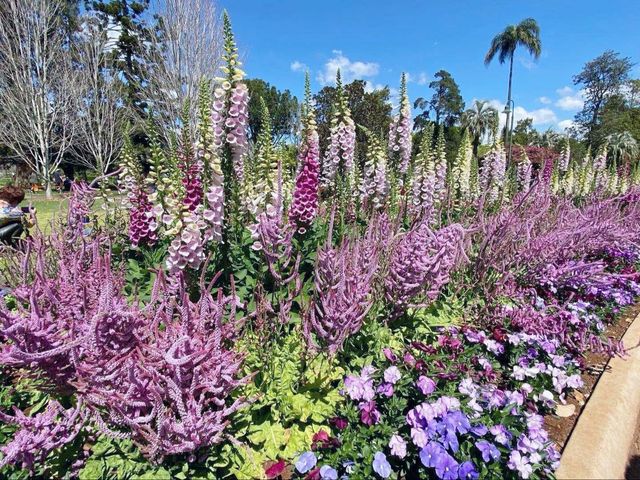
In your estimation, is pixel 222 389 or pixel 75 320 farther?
pixel 75 320

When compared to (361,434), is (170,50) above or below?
above

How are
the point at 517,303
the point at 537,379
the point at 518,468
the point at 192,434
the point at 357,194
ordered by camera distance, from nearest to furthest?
the point at 192,434, the point at 518,468, the point at 537,379, the point at 517,303, the point at 357,194

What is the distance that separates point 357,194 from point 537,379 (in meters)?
3.67

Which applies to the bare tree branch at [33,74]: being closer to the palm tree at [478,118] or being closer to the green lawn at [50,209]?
the green lawn at [50,209]

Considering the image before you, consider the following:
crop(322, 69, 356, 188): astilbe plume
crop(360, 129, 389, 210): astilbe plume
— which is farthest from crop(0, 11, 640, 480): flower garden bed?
crop(322, 69, 356, 188): astilbe plume

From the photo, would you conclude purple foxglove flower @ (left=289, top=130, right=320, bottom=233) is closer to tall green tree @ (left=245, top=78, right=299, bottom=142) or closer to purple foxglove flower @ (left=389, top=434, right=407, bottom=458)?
purple foxglove flower @ (left=389, top=434, right=407, bottom=458)

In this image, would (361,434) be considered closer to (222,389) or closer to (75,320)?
(222,389)

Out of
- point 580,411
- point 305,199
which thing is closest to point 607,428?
point 580,411

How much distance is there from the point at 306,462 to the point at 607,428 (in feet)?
5.91

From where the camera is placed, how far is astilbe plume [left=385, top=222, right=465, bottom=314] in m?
2.54

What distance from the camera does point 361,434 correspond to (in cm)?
186

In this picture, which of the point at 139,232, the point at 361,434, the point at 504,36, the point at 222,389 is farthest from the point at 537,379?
the point at 504,36

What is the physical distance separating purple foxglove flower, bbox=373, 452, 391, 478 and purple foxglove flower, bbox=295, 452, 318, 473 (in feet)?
0.93

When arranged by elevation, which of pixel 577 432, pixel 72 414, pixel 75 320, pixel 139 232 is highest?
pixel 139 232
